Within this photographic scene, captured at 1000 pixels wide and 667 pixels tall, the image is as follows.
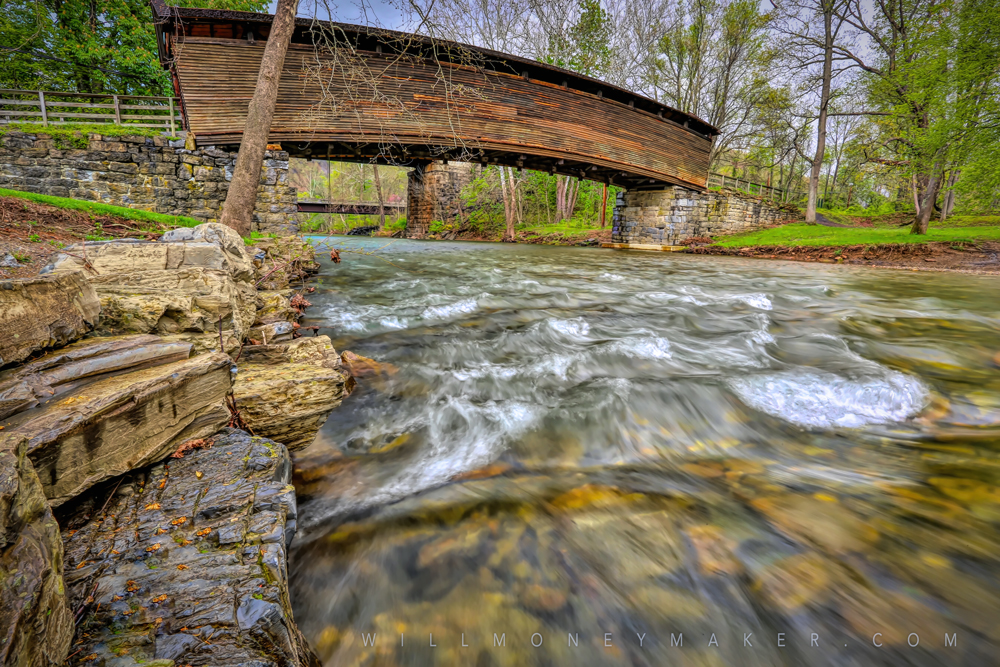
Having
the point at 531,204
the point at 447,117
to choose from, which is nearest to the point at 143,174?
the point at 447,117

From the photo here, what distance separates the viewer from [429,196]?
2378 cm

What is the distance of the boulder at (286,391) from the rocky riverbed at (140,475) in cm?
1

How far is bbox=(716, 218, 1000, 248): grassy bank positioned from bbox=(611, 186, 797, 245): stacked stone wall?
41.4 inches

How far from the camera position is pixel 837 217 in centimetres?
2853

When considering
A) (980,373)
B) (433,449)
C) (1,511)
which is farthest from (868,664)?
(980,373)

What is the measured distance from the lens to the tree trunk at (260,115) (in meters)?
7.27

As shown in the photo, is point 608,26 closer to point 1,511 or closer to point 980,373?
point 980,373

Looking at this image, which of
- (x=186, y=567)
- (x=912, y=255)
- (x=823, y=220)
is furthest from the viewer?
(x=823, y=220)

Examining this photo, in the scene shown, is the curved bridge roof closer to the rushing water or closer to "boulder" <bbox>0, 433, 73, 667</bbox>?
the rushing water

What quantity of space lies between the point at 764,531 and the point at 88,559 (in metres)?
2.77

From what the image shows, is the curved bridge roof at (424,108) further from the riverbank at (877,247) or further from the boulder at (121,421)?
the boulder at (121,421)

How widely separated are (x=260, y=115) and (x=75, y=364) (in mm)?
7365

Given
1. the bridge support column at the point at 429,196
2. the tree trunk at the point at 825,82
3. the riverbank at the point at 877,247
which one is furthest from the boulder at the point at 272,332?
the tree trunk at the point at 825,82

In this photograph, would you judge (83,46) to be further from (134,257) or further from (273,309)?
(134,257)
